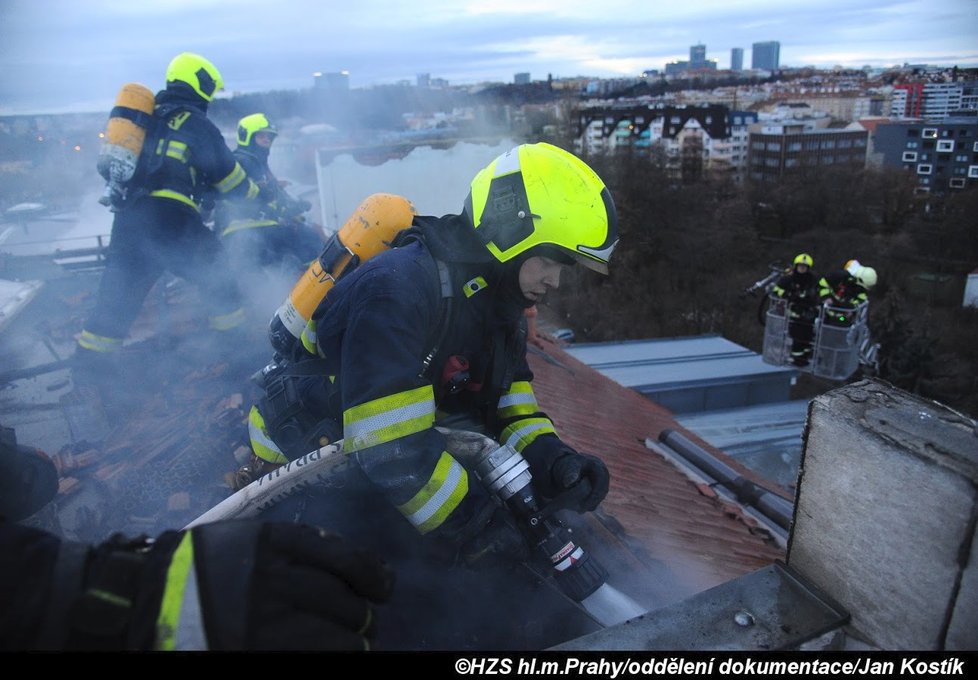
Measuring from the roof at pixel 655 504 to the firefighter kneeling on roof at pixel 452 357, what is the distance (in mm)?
703

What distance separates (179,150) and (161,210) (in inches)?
17.1

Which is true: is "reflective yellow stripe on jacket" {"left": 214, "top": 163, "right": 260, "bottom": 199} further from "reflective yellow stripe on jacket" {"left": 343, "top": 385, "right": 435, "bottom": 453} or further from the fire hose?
"reflective yellow stripe on jacket" {"left": 343, "top": 385, "right": 435, "bottom": 453}

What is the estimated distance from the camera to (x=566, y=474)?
2.44 meters

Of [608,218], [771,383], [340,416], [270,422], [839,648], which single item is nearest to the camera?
[839,648]

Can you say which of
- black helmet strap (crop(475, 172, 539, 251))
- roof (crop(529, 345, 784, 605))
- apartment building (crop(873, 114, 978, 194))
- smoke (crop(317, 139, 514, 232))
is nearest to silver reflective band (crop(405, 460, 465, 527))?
black helmet strap (crop(475, 172, 539, 251))

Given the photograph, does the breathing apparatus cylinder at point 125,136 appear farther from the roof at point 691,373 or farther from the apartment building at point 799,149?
the apartment building at point 799,149

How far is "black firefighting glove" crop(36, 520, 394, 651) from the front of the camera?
0.95m

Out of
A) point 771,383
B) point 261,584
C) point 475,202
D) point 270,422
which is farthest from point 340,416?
point 771,383

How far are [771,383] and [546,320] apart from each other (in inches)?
621

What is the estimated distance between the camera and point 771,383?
31.1 feet

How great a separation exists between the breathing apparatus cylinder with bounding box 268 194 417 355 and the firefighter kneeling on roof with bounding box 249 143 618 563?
267 millimetres

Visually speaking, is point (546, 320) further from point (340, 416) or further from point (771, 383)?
point (340, 416)

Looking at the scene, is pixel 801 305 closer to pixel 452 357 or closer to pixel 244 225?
pixel 244 225

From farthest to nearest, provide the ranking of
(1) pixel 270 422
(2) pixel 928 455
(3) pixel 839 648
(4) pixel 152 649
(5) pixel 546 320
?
(5) pixel 546 320, (1) pixel 270 422, (3) pixel 839 648, (2) pixel 928 455, (4) pixel 152 649
